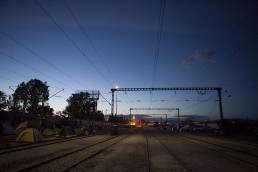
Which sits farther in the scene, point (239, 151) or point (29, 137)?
point (29, 137)

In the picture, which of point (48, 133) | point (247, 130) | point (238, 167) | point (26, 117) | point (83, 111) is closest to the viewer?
point (238, 167)

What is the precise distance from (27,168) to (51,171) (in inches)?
50.0

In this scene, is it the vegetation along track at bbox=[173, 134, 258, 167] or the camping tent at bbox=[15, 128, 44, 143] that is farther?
the camping tent at bbox=[15, 128, 44, 143]

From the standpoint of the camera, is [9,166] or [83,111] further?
[83,111]

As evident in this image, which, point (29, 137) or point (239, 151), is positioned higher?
point (29, 137)

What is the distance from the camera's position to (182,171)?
1057cm

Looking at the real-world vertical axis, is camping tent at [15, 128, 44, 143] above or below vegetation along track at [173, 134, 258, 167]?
above

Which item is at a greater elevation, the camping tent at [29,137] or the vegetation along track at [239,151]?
the camping tent at [29,137]

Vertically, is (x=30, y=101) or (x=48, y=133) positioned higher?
(x=30, y=101)

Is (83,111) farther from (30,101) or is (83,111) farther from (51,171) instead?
(51,171)

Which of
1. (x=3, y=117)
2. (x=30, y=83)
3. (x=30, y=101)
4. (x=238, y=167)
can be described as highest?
(x=30, y=83)

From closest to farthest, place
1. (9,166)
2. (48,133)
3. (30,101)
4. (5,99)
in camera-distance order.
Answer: (9,166) → (48,133) → (30,101) → (5,99)

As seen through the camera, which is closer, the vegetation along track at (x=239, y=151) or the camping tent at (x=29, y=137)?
the vegetation along track at (x=239, y=151)

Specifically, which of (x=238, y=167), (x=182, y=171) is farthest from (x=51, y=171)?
(x=238, y=167)
